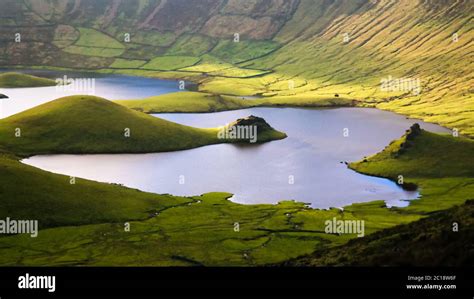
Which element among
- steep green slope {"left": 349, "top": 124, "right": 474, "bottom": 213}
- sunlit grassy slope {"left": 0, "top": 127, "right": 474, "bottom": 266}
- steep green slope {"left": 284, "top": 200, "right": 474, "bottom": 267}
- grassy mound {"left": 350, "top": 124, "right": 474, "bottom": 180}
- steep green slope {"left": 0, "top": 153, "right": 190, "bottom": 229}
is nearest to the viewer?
steep green slope {"left": 284, "top": 200, "right": 474, "bottom": 267}

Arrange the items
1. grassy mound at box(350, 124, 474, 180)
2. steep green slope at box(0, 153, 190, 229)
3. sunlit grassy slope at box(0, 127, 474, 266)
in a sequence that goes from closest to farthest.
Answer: sunlit grassy slope at box(0, 127, 474, 266), steep green slope at box(0, 153, 190, 229), grassy mound at box(350, 124, 474, 180)

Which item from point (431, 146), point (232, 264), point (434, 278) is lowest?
point (232, 264)

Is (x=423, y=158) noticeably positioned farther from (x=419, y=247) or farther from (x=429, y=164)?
(x=419, y=247)

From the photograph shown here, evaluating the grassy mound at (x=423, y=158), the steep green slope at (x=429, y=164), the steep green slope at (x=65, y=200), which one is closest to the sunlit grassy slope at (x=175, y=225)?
the steep green slope at (x=65, y=200)

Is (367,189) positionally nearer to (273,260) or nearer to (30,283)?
(273,260)

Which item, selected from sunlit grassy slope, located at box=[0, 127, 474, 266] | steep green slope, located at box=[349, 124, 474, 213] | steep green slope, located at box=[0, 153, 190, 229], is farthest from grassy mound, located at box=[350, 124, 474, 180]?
steep green slope, located at box=[0, 153, 190, 229]

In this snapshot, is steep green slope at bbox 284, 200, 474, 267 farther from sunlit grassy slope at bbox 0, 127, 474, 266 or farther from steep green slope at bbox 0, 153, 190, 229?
steep green slope at bbox 0, 153, 190, 229

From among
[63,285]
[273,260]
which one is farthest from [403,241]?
[63,285]

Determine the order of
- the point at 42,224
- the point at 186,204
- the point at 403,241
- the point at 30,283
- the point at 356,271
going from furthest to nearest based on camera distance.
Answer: the point at 186,204
the point at 42,224
the point at 403,241
the point at 356,271
the point at 30,283

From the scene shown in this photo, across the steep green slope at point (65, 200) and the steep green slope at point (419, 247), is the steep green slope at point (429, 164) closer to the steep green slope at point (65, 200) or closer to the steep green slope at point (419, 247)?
the steep green slope at point (65, 200)
